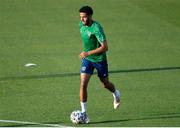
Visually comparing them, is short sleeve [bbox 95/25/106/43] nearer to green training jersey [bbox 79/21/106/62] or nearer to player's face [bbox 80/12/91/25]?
green training jersey [bbox 79/21/106/62]

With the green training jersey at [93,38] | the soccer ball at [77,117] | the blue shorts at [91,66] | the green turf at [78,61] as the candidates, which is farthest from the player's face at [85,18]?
the green turf at [78,61]

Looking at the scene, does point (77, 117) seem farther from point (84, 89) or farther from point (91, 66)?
point (91, 66)

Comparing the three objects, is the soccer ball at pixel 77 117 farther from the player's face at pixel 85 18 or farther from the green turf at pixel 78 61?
the player's face at pixel 85 18

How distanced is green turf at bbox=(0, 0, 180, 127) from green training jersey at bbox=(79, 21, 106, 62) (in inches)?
A: 55.2

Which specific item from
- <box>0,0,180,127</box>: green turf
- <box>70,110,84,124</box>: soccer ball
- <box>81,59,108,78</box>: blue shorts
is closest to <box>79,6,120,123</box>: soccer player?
<box>81,59,108,78</box>: blue shorts

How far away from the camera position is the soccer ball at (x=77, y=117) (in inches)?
556

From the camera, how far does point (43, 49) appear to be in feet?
74.8

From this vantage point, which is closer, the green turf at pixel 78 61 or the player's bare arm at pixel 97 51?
the player's bare arm at pixel 97 51

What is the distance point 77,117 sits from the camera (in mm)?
14141

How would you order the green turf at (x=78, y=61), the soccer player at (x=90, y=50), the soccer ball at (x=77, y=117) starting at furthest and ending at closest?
the green turf at (x=78, y=61), the soccer ball at (x=77, y=117), the soccer player at (x=90, y=50)

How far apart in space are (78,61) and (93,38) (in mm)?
Result: 6905

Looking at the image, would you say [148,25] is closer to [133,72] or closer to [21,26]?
[21,26]

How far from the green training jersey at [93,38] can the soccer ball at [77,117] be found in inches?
47.0

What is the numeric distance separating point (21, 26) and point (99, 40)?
13139mm
